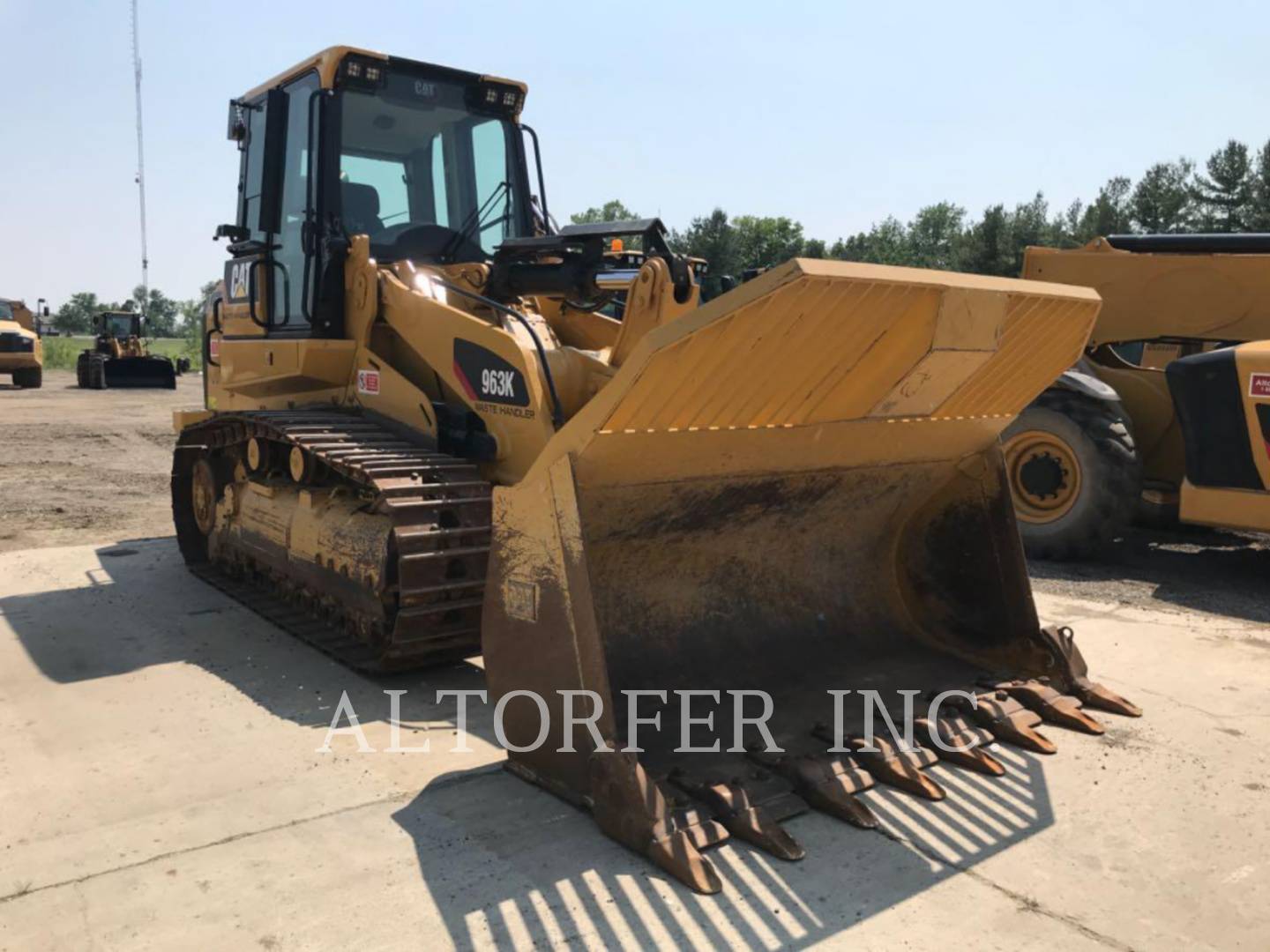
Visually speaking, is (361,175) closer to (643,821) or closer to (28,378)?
(643,821)

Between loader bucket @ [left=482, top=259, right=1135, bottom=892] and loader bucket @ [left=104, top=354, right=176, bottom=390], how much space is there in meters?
26.9

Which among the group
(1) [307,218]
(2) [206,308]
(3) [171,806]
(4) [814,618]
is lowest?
(3) [171,806]

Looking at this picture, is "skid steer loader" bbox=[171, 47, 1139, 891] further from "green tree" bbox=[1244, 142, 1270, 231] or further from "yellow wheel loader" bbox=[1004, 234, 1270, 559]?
"green tree" bbox=[1244, 142, 1270, 231]

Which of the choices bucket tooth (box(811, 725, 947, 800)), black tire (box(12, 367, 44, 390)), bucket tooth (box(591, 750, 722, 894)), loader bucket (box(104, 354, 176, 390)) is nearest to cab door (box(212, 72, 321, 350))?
bucket tooth (box(591, 750, 722, 894))

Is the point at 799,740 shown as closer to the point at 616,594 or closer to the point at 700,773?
the point at 700,773

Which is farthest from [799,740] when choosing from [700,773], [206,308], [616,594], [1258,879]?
[206,308]

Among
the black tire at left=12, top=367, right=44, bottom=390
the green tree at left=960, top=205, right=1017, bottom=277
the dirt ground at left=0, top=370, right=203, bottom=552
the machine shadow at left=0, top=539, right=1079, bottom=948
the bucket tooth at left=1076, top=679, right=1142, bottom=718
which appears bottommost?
the dirt ground at left=0, top=370, right=203, bottom=552

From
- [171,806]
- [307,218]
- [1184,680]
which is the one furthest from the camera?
[307,218]

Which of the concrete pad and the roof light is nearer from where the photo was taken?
the concrete pad

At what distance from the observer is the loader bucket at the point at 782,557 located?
3.12 m

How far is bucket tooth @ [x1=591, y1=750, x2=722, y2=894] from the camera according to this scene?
2885 mm

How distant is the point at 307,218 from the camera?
18.6ft

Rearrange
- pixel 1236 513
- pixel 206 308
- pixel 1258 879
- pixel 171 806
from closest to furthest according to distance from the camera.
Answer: pixel 1258 879 < pixel 171 806 < pixel 1236 513 < pixel 206 308

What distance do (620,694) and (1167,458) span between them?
19.4 feet
